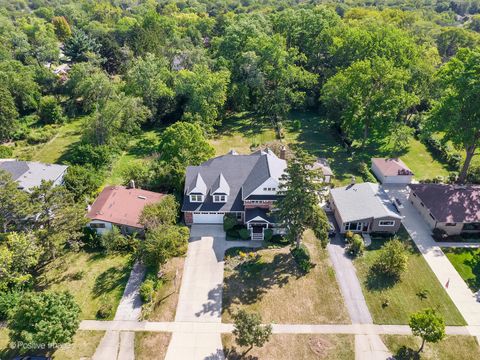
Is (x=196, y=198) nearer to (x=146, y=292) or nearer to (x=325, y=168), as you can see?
(x=146, y=292)

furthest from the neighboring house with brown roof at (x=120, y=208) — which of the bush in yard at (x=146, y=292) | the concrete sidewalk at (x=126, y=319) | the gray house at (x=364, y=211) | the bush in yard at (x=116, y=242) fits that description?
the gray house at (x=364, y=211)

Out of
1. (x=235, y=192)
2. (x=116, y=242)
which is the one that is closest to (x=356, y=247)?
(x=235, y=192)

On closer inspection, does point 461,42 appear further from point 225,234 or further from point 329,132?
point 225,234

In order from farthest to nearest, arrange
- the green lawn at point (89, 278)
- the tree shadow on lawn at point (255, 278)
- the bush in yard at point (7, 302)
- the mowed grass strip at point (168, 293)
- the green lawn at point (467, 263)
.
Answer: the green lawn at point (467, 263), the tree shadow on lawn at point (255, 278), the green lawn at point (89, 278), the mowed grass strip at point (168, 293), the bush in yard at point (7, 302)

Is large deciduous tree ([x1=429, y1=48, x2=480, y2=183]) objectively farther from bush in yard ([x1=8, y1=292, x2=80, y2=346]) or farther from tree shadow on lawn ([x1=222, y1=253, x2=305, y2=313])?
bush in yard ([x1=8, y1=292, x2=80, y2=346])

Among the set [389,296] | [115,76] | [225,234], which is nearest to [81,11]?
[115,76]

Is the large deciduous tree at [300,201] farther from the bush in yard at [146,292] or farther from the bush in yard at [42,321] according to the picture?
the bush in yard at [42,321]
